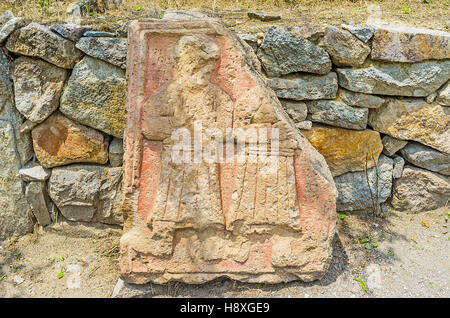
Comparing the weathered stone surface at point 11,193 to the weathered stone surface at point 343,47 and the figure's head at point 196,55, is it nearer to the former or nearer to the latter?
the figure's head at point 196,55

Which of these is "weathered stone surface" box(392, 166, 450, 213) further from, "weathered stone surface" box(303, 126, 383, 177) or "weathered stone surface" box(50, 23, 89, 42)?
"weathered stone surface" box(50, 23, 89, 42)

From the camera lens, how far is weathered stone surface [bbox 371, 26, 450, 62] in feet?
8.63

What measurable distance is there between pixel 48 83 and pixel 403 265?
9.75 ft

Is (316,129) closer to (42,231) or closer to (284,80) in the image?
(284,80)

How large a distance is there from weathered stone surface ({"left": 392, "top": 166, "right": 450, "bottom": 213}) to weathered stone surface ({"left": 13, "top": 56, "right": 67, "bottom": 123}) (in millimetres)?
2950

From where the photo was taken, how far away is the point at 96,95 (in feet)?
8.64

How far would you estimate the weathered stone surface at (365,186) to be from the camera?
3.04 metres

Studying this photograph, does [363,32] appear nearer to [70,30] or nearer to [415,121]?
[415,121]

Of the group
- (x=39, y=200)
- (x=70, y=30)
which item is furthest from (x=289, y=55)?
(x=39, y=200)

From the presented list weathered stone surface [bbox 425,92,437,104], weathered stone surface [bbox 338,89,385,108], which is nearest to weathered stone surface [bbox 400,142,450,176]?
weathered stone surface [bbox 425,92,437,104]

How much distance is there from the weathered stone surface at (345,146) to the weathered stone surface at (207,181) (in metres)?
0.64

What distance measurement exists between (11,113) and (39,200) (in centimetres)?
72

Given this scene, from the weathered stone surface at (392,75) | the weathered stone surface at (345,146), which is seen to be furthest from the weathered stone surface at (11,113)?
the weathered stone surface at (392,75)

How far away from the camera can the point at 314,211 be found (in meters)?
2.30
